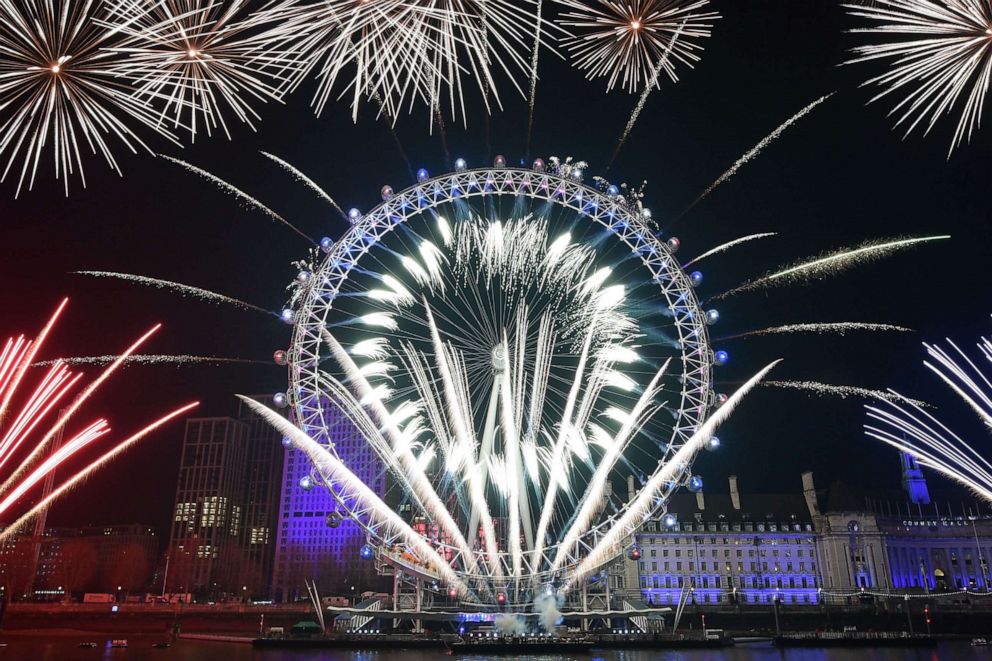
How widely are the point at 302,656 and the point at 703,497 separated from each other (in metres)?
84.2

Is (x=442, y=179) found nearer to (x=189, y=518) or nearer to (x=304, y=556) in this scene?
(x=304, y=556)

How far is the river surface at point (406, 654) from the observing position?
38.6 metres

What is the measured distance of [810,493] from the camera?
371 feet

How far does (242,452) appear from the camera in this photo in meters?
163

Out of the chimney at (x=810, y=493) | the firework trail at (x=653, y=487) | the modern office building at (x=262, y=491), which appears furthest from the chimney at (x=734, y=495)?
the modern office building at (x=262, y=491)

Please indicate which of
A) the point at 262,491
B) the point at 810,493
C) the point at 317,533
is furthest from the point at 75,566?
the point at 810,493

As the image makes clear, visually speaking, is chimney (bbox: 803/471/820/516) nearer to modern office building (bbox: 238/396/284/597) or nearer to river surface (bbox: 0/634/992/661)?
river surface (bbox: 0/634/992/661)

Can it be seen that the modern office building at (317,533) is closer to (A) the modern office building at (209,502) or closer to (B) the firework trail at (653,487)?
(A) the modern office building at (209,502)

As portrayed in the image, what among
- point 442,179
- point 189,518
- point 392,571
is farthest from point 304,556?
point 442,179

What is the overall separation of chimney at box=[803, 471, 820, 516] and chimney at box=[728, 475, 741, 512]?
35.0 ft

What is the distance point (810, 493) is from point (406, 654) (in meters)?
90.0

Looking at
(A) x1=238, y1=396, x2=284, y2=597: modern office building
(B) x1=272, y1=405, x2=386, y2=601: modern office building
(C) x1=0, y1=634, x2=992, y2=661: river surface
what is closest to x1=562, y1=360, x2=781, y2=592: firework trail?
(C) x1=0, y1=634, x2=992, y2=661: river surface

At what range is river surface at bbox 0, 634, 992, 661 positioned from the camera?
127ft

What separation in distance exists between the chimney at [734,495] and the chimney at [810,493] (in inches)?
420
